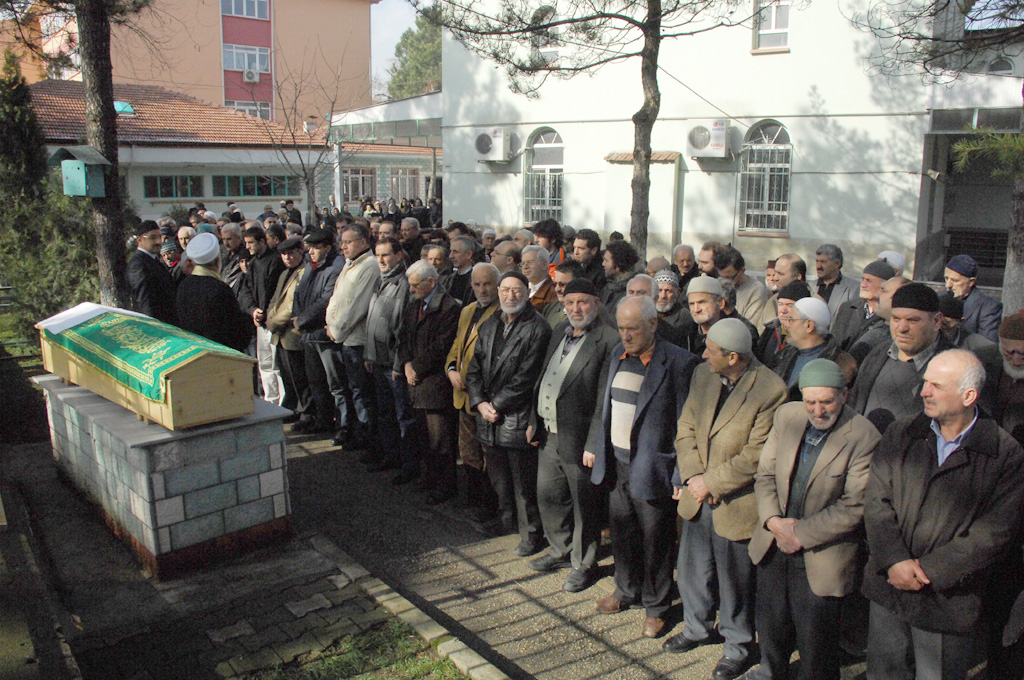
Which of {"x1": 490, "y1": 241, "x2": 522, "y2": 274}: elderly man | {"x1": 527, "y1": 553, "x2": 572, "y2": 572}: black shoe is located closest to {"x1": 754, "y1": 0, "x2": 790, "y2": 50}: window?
{"x1": 490, "y1": 241, "x2": 522, "y2": 274}: elderly man

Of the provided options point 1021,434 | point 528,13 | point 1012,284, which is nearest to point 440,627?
point 1021,434

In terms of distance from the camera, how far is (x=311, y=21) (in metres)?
41.9

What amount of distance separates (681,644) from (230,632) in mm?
2424

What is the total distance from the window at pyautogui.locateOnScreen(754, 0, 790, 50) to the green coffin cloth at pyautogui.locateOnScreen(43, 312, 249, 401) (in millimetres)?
13981

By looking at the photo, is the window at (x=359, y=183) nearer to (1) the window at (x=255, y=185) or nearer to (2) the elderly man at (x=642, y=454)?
(1) the window at (x=255, y=185)

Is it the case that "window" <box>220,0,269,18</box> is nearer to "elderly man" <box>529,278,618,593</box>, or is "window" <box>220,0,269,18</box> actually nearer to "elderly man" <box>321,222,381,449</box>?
"elderly man" <box>321,222,381,449</box>

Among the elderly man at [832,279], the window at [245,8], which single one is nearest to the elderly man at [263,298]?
the elderly man at [832,279]

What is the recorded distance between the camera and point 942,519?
127 inches

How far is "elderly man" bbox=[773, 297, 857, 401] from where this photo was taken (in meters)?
4.33

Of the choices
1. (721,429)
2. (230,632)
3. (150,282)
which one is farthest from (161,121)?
(721,429)

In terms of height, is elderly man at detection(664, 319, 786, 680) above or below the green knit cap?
below

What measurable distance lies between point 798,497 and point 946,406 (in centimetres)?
78

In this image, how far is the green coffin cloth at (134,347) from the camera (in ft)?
16.4

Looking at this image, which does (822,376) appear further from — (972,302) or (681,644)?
(972,302)
